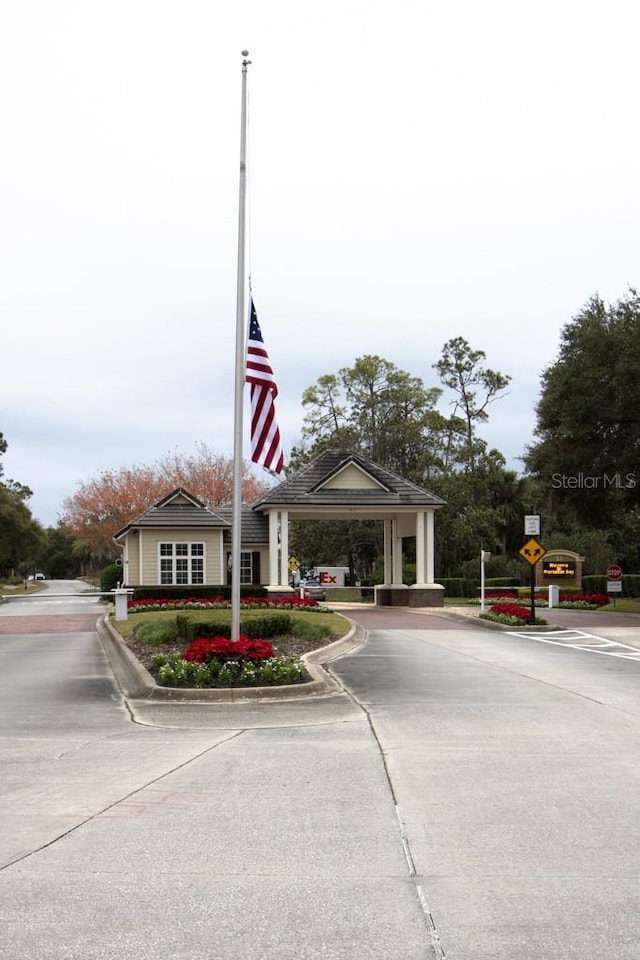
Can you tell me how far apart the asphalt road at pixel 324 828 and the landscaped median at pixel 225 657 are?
0.65m

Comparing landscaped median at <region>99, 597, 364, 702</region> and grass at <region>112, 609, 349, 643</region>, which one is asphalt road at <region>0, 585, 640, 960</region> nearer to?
landscaped median at <region>99, 597, 364, 702</region>

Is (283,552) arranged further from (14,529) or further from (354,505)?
(14,529)

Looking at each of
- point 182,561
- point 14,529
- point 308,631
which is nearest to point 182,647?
point 308,631

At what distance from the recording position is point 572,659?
64.0 feet

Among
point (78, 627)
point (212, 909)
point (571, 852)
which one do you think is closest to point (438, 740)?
point (571, 852)

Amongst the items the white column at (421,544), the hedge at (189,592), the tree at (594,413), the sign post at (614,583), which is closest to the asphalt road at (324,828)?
the tree at (594,413)

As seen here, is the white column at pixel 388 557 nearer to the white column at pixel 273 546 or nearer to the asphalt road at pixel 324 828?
the white column at pixel 273 546

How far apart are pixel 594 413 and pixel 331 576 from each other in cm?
4063

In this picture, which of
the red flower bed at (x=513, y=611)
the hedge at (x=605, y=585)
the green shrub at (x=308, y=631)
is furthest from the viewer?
the hedge at (x=605, y=585)

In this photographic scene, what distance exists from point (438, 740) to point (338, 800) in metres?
2.91

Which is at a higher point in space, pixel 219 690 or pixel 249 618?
pixel 249 618

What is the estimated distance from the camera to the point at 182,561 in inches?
1770

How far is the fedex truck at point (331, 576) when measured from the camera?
229 ft

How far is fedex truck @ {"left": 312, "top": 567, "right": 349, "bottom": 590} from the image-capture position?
69.9m
